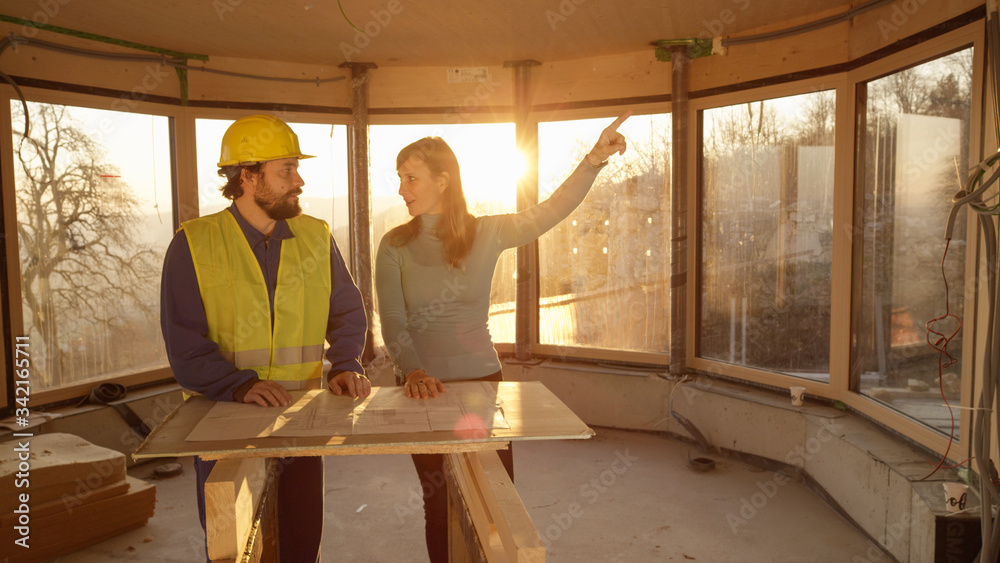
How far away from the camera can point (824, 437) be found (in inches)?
149

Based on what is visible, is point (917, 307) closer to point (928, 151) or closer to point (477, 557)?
point (928, 151)

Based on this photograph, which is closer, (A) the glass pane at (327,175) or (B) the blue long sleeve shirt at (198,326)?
(B) the blue long sleeve shirt at (198,326)

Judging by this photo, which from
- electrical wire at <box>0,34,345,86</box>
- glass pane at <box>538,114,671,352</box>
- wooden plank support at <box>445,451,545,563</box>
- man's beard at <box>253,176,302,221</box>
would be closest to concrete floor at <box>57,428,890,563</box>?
glass pane at <box>538,114,671,352</box>

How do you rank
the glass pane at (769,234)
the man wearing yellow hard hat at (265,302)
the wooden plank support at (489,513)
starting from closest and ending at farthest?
the wooden plank support at (489,513), the man wearing yellow hard hat at (265,302), the glass pane at (769,234)

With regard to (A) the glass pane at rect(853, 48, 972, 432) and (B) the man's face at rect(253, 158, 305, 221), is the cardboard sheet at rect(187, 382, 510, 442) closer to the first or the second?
(B) the man's face at rect(253, 158, 305, 221)

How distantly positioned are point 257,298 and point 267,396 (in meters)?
0.32

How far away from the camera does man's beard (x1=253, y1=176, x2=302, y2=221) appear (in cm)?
206

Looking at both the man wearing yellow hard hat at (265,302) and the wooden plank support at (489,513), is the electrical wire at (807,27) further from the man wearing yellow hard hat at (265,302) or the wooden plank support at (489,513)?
the wooden plank support at (489,513)

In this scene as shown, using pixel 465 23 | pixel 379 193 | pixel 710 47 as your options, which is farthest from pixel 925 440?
pixel 379 193

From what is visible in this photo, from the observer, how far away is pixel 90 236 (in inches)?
177

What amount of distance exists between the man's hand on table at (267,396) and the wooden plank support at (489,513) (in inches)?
17.5

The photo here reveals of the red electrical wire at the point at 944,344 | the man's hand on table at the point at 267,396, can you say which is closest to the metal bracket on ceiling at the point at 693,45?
the red electrical wire at the point at 944,344

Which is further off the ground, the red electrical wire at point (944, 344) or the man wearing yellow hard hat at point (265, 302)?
the man wearing yellow hard hat at point (265, 302)

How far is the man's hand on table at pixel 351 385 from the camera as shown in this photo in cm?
188
